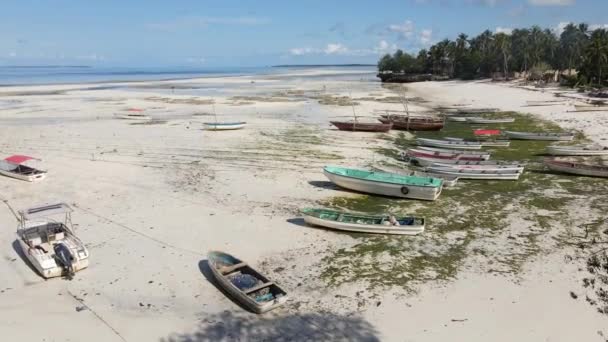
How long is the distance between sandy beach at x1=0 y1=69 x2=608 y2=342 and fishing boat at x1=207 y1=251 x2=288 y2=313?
31 cm

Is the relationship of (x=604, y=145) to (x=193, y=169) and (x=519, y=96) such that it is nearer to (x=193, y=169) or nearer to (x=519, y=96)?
(x=193, y=169)

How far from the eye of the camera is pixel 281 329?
433 inches

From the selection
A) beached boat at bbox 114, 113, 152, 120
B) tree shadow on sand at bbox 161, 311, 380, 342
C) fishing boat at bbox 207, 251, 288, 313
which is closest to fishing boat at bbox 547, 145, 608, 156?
tree shadow on sand at bbox 161, 311, 380, 342

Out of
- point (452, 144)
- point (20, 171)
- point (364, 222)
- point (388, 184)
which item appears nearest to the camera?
point (364, 222)

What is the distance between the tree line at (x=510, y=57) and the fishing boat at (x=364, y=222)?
247 ft

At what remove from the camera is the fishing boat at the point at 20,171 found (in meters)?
22.9

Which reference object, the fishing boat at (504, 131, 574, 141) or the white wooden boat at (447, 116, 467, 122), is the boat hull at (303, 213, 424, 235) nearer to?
the fishing boat at (504, 131, 574, 141)

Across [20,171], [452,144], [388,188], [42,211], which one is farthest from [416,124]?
[42,211]

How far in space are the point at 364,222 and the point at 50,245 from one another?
36.3 feet

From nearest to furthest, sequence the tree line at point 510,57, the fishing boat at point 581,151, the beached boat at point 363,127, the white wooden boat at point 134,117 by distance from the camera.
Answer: the fishing boat at point 581,151 → the beached boat at point 363,127 → the white wooden boat at point 134,117 → the tree line at point 510,57

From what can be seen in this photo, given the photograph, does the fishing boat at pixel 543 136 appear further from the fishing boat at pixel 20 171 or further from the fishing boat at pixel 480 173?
the fishing boat at pixel 20 171

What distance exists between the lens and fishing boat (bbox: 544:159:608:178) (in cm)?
2405

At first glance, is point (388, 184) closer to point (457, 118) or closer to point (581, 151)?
point (581, 151)

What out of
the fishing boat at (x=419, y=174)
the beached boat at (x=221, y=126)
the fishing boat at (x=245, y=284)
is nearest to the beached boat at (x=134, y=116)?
the beached boat at (x=221, y=126)
